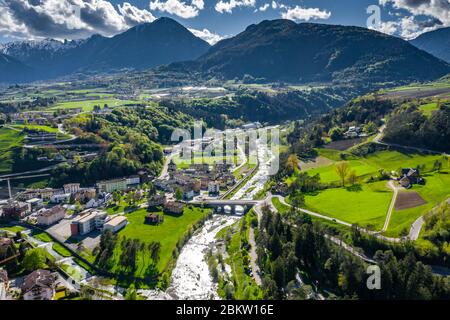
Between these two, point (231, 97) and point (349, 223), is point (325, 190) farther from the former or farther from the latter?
point (231, 97)

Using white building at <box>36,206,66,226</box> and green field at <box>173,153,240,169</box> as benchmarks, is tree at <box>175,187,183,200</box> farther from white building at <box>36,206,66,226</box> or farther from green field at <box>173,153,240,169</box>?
green field at <box>173,153,240,169</box>

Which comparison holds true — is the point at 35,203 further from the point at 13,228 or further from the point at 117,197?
the point at 117,197

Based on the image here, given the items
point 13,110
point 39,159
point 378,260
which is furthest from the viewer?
point 13,110

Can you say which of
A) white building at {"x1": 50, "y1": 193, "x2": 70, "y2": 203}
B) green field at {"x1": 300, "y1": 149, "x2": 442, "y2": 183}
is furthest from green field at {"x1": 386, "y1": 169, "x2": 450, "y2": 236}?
white building at {"x1": 50, "y1": 193, "x2": 70, "y2": 203}

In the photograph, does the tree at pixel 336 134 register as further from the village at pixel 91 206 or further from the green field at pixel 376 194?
the village at pixel 91 206

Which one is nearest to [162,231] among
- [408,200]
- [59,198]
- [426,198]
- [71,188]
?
[59,198]
